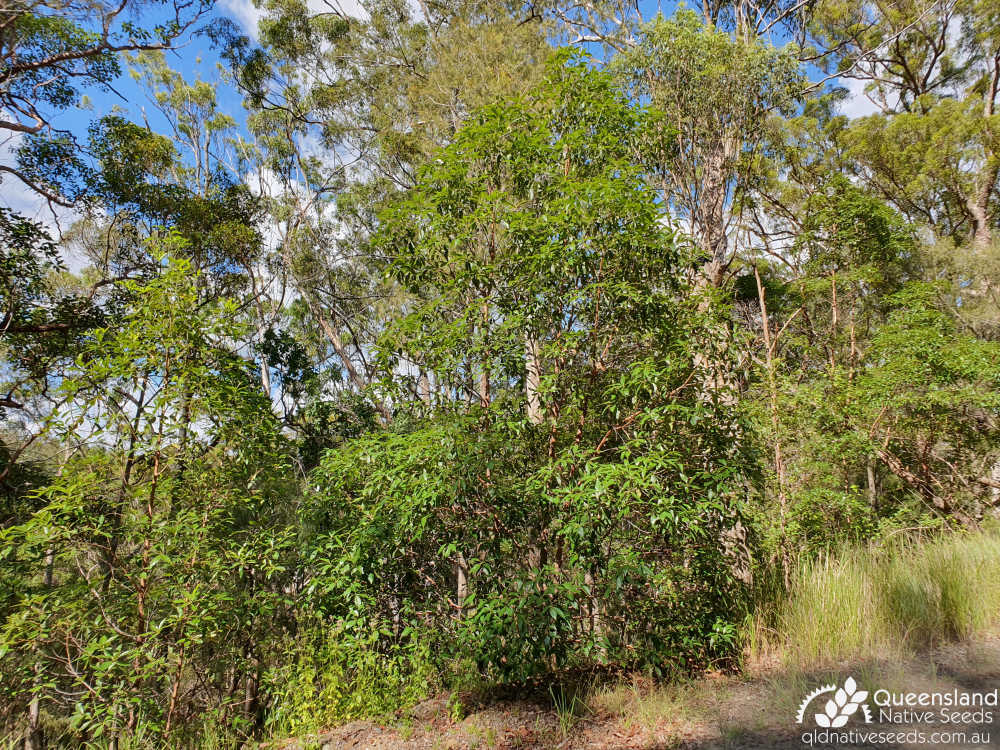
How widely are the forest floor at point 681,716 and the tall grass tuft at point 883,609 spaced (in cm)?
15

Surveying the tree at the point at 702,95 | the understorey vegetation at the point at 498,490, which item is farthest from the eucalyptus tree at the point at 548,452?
the tree at the point at 702,95

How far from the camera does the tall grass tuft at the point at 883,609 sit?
376 cm

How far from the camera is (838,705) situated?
3090mm

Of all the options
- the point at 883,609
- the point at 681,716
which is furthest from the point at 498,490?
the point at 883,609

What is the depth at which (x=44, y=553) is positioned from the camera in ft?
12.1

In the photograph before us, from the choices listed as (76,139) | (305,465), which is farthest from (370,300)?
(76,139)

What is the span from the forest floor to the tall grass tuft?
15cm

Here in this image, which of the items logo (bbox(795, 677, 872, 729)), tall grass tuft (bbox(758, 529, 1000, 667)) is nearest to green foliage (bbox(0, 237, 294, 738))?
logo (bbox(795, 677, 872, 729))

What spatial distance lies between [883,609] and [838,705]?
1239mm

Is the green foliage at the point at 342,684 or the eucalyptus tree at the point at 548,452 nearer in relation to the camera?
the eucalyptus tree at the point at 548,452

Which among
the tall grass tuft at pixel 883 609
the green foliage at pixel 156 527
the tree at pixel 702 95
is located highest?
the tree at pixel 702 95

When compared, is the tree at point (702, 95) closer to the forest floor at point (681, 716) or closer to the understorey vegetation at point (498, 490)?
the understorey vegetation at point (498, 490)

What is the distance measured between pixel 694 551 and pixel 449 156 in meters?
3.62

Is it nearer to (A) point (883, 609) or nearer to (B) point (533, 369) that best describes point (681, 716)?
(A) point (883, 609)
